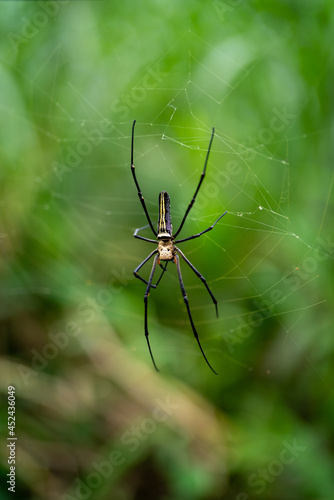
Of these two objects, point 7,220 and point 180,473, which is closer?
point 180,473

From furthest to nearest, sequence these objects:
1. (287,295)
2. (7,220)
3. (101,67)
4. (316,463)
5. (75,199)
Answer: (75,199)
(7,220)
(101,67)
(287,295)
(316,463)

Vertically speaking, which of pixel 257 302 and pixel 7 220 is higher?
pixel 7 220

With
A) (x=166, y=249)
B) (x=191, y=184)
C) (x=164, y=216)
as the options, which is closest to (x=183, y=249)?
(x=191, y=184)

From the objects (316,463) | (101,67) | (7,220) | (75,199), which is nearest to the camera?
(316,463)

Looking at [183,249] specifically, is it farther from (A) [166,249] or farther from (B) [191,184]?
(A) [166,249]

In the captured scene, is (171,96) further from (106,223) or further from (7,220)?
(7,220)

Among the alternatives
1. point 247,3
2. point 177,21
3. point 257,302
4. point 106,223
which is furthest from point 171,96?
point 257,302
